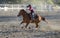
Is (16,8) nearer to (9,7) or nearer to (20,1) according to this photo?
(9,7)

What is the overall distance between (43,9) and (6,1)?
1888 cm

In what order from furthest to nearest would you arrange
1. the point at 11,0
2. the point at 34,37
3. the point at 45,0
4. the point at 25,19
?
the point at 45,0 < the point at 11,0 < the point at 25,19 < the point at 34,37

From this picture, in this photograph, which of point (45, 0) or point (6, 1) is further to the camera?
point (45, 0)

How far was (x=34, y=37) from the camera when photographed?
1381 centimetres

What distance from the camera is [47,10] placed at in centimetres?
4488

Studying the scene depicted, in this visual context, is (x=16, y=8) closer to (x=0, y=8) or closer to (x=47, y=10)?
(x=0, y=8)

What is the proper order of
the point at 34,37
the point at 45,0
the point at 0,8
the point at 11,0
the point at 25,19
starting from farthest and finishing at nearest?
the point at 45,0 < the point at 11,0 < the point at 0,8 < the point at 25,19 < the point at 34,37

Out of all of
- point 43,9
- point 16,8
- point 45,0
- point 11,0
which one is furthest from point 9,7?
point 45,0

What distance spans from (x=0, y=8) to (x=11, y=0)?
59.0 feet

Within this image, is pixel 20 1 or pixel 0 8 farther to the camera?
pixel 20 1

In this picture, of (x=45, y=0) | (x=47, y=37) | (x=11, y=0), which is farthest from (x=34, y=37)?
(x=45, y=0)

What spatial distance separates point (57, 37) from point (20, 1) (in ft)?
162

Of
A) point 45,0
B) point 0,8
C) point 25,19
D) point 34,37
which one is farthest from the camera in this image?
point 45,0

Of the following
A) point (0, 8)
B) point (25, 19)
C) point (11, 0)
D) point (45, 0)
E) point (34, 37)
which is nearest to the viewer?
point (34, 37)
